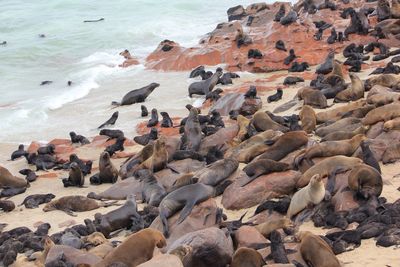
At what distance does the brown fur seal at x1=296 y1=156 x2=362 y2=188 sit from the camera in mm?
8969

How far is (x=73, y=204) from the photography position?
37.0 feet

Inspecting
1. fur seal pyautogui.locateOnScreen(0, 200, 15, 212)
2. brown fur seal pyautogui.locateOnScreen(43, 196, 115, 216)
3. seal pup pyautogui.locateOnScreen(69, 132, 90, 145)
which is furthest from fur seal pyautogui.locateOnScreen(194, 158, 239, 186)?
seal pup pyautogui.locateOnScreen(69, 132, 90, 145)

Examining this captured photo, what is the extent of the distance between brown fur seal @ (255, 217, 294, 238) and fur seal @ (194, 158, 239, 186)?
2.23 m

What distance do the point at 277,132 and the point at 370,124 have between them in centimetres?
173

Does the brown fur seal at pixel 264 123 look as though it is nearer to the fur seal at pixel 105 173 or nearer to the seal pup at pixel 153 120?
the fur seal at pixel 105 173

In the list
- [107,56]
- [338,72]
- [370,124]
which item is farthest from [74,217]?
[107,56]

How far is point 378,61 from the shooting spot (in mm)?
18297

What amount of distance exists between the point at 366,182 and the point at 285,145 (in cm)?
237

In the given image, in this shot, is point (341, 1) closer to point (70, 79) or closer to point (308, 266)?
point (70, 79)

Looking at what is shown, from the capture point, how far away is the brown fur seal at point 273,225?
7844 millimetres

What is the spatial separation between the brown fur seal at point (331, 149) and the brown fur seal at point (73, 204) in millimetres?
3445

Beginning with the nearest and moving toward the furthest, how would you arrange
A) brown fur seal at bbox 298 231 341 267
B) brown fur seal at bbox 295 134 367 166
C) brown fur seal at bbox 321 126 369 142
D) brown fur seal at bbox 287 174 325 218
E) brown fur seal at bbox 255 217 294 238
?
brown fur seal at bbox 298 231 341 267 → brown fur seal at bbox 255 217 294 238 → brown fur seal at bbox 287 174 325 218 → brown fur seal at bbox 295 134 367 166 → brown fur seal at bbox 321 126 369 142

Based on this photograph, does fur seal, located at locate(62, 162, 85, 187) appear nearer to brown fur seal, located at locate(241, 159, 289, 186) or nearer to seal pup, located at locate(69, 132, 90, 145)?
seal pup, located at locate(69, 132, 90, 145)

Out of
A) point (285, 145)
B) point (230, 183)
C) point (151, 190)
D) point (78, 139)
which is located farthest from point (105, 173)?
point (285, 145)
